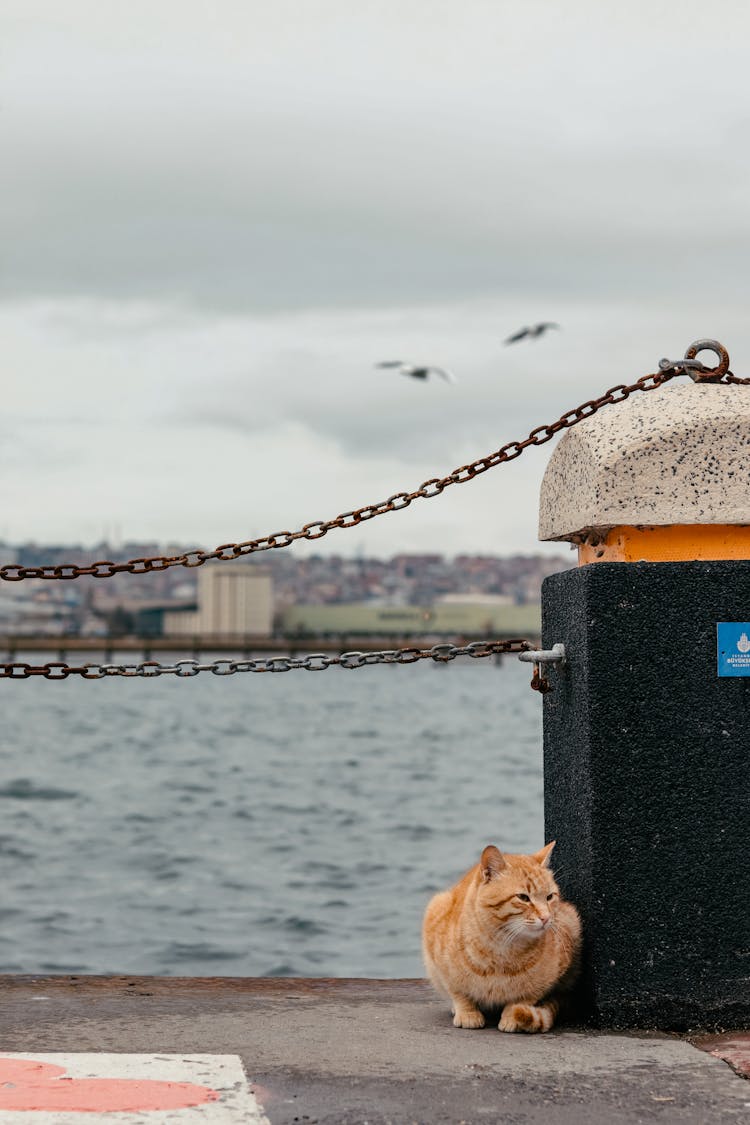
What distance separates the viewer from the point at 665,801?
571cm

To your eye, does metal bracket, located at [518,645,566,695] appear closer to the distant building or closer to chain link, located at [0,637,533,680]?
chain link, located at [0,637,533,680]

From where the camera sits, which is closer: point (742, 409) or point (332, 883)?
point (742, 409)

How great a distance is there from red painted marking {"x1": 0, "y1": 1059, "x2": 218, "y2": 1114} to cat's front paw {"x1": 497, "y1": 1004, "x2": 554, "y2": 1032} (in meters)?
1.33

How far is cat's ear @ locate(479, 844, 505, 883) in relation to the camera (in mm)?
5848

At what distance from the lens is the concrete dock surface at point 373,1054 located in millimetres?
4617

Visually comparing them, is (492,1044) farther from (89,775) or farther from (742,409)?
(89,775)

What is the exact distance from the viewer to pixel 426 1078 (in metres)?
4.97

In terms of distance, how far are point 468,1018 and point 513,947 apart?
0.31m

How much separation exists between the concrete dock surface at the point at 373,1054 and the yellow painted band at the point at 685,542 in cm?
156

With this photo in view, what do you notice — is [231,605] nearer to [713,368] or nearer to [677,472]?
[713,368]

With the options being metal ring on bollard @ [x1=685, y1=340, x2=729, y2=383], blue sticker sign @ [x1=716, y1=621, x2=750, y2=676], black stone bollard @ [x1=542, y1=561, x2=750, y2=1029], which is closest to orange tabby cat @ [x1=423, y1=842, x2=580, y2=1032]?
black stone bollard @ [x1=542, y1=561, x2=750, y2=1029]

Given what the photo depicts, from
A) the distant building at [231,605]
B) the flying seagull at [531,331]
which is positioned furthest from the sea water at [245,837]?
the distant building at [231,605]

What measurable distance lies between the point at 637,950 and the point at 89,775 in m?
41.8

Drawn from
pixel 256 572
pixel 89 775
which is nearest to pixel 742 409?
pixel 89 775
